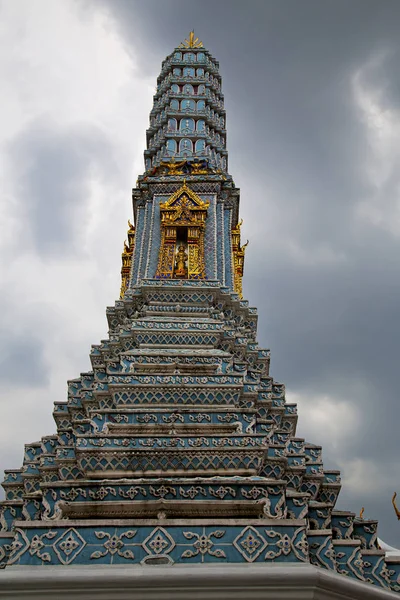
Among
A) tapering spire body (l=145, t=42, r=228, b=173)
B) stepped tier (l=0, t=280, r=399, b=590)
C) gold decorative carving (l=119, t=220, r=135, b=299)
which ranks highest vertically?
tapering spire body (l=145, t=42, r=228, b=173)

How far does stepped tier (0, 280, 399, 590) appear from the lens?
8.37 meters

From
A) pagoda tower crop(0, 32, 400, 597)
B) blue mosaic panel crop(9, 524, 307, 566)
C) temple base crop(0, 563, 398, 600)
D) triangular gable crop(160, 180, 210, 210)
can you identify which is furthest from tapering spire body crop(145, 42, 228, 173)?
temple base crop(0, 563, 398, 600)

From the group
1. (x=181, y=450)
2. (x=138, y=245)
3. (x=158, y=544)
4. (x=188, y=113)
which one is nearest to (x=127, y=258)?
(x=138, y=245)

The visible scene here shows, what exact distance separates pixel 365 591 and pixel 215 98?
2401 cm

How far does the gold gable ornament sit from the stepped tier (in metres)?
3.34

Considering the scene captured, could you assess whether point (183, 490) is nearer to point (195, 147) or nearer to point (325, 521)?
point (325, 521)

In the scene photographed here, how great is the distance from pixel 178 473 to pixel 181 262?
34.5 ft

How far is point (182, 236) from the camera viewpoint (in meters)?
21.2

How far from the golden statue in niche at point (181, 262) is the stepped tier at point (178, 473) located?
3453 mm

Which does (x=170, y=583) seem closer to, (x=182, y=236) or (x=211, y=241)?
(x=211, y=241)

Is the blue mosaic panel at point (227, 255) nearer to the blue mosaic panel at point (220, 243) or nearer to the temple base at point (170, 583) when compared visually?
the blue mosaic panel at point (220, 243)

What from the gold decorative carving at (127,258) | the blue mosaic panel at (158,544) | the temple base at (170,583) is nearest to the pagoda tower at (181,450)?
the blue mosaic panel at (158,544)

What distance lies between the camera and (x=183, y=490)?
31.5 feet

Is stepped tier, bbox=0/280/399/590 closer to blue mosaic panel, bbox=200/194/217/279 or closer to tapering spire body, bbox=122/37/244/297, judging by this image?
blue mosaic panel, bbox=200/194/217/279
